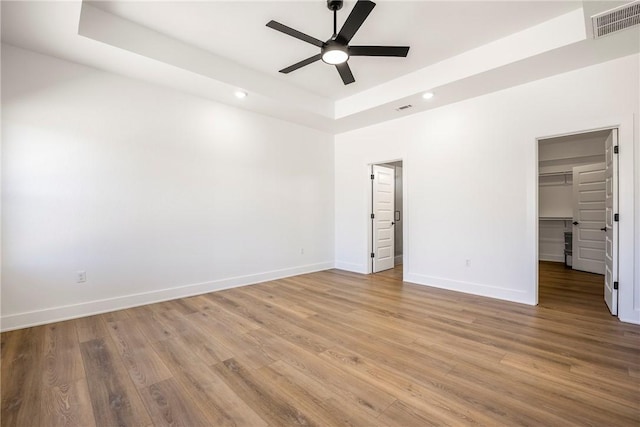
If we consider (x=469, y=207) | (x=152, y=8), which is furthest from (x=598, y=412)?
(x=152, y=8)

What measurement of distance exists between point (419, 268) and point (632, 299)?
8.04 ft

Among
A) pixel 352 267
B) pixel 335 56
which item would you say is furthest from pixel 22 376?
pixel 352 267

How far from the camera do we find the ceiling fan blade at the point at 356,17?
84.5 inches

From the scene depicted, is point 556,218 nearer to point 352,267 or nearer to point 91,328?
point 352,267

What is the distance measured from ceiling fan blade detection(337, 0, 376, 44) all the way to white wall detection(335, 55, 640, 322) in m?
2.64

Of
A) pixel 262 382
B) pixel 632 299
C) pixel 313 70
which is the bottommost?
pixel 262 382

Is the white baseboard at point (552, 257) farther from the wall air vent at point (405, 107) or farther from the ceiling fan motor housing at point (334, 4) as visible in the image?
the ceiling fan motor housing at point (334, 4)

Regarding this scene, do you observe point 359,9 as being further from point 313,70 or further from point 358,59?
point 313,70

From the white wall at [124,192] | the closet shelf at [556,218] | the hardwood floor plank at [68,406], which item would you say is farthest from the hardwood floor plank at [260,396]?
the closet shelf at [556,218]

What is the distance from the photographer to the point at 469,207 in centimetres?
426

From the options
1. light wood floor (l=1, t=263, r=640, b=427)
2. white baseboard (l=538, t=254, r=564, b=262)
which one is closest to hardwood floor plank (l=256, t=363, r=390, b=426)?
light wood floor (l=1, t=263, r=640, b=427)

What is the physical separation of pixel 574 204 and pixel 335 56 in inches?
249

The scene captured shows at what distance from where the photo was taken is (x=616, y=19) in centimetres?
246

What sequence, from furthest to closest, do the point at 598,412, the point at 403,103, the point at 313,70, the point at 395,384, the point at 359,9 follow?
the point at 403,103 < the point at 313,70 < the point at 359,9 < the point at 395,384 < the point at 598,412
